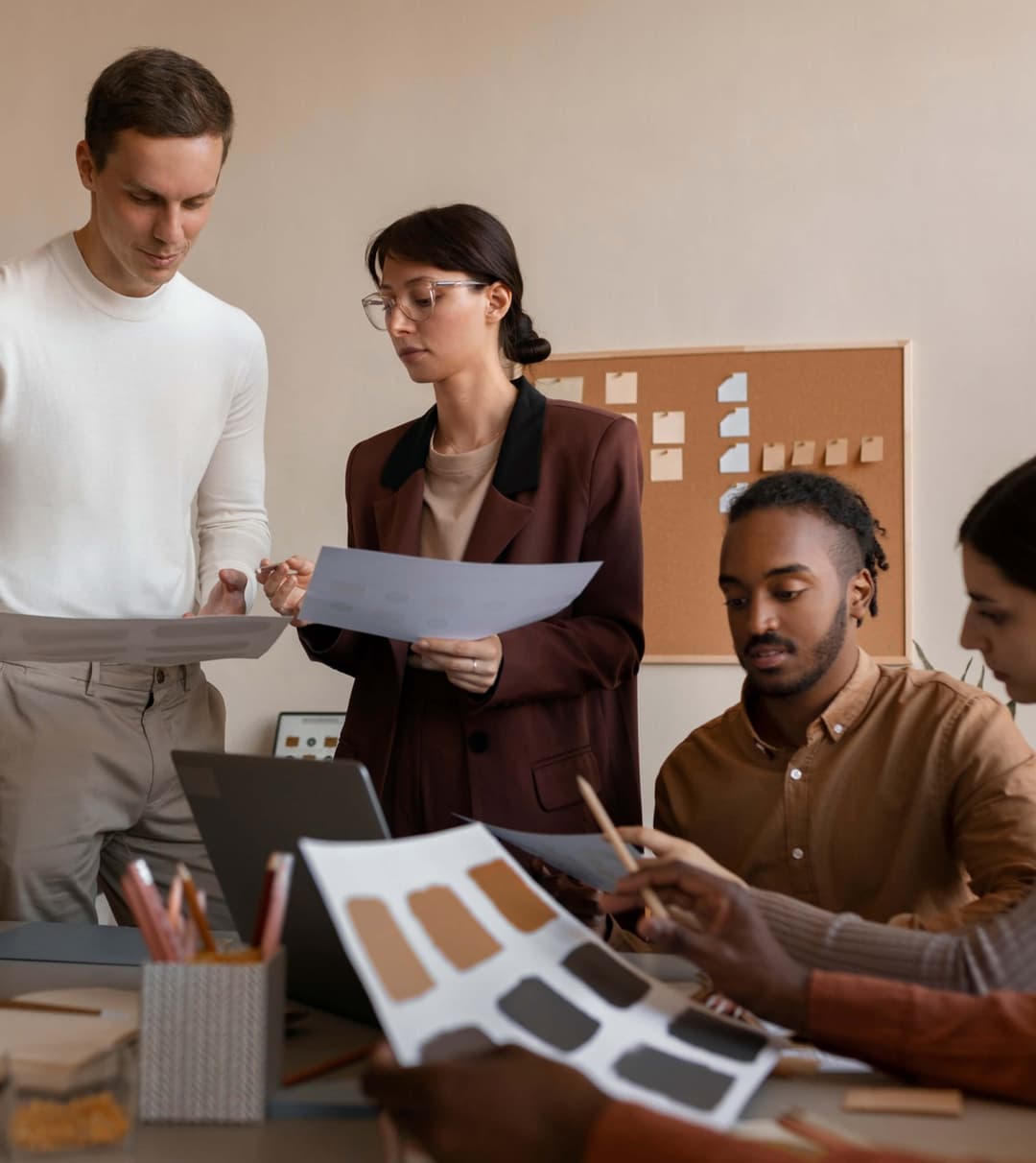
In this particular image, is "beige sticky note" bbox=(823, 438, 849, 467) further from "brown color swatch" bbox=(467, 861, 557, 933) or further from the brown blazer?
"brown color swatch" bbox=(467, 861, 557, 933)

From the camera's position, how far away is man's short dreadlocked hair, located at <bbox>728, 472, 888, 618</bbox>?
1.84 meters

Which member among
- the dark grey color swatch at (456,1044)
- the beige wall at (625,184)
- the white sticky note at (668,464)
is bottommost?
the dark grey color swatch at (456,1044)

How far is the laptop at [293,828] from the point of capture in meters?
1.00

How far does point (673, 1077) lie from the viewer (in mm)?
841

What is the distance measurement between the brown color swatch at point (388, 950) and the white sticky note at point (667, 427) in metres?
2.74

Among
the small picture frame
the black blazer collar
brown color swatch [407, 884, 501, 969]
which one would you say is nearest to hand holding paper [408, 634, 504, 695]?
the black blazer collar

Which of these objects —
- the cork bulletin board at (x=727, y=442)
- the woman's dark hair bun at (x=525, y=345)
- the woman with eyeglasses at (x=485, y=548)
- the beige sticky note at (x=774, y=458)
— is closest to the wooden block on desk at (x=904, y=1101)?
the woman with eyeglasses at (x=485, y=548)

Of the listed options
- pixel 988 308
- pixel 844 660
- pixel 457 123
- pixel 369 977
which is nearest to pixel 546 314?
pixel 457 123

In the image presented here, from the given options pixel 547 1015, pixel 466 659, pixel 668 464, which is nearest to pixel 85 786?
pixel 466 659

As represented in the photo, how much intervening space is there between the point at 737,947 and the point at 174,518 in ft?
4.15

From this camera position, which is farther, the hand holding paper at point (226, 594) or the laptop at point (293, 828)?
the hand holding paper at point (226, 594)

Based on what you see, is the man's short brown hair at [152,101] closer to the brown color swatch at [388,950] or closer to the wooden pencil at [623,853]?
the wooden pencil at [623,853]

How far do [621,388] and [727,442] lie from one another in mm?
333

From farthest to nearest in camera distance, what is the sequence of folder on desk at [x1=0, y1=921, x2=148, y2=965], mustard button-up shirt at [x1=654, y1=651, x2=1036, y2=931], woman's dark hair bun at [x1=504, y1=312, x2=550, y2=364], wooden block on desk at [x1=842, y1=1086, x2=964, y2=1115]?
1. woman's dark hair bun at [x1=504, y1=312, x2=550, y2=364]
2. mustard button-up shirt at [x1=654, y1=651, x2=1036, y2=931]
3. folder on desk at [x1=0, y1=921, x2=148, y2=965]
4. wooden block on desk at [x1=842, y1=1086, x2=964, y2=1115]
